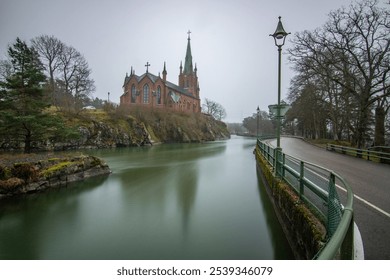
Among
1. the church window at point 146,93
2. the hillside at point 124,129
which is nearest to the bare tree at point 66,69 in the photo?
the hillside at point 124,129

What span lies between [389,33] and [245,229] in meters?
17.1

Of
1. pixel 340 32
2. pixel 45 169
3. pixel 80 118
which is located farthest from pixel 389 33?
pixel 80 118

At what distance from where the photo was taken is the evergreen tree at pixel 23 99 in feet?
39.4

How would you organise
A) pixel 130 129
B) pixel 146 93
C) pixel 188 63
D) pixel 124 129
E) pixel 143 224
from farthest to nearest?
pixel 188 63 → pixel 146 93 → pixel 130 129 → pixel 124 129 → pixel 143 224

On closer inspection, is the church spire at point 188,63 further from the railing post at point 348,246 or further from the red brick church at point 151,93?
the railing post at point 348,246

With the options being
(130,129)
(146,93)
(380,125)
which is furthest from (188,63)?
(380,125)

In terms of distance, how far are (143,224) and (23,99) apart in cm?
1138

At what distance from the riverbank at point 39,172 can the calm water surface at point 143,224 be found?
0.64 metres

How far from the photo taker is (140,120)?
4438 cm

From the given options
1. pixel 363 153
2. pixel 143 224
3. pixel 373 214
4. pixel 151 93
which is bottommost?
pixel 143 224

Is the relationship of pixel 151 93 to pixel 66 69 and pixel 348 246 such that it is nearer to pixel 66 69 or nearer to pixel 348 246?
pixel 66 69

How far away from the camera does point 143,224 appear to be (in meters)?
6.65

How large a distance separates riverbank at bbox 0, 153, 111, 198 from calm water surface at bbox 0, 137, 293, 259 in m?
0.64
